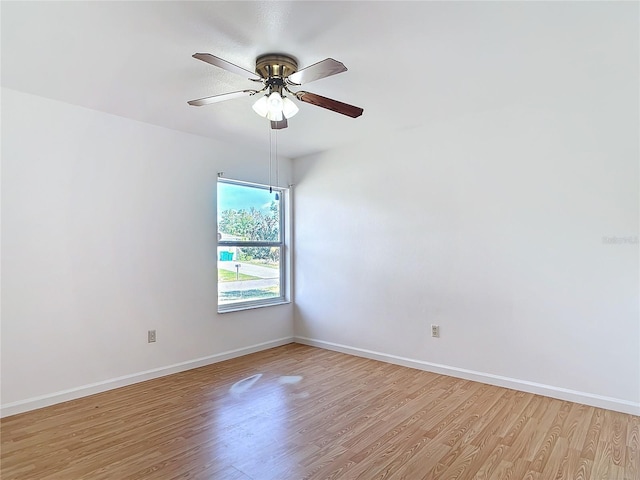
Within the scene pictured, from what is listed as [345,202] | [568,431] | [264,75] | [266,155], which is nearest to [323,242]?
[345,202]

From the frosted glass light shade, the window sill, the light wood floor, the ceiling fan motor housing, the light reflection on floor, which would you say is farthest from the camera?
the window sill

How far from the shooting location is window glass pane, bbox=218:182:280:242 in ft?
14.1

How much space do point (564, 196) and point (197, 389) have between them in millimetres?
3380

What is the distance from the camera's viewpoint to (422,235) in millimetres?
3838

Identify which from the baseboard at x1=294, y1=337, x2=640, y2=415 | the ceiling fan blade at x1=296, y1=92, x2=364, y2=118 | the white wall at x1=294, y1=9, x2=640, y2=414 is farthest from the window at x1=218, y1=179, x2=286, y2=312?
the ceiling fan blade at x1=296, y1=92, x2=364, y2=118

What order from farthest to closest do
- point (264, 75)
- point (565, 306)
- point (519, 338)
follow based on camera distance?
point (519, 338), point (565, 306), point (264, 75)

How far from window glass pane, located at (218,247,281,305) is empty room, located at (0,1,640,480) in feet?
0.14

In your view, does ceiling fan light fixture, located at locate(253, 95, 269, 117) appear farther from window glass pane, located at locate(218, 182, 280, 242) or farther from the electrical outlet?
the electrical outlet

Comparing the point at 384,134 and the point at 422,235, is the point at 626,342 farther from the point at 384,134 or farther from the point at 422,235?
the point at 384,134

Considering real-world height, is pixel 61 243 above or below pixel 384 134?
below

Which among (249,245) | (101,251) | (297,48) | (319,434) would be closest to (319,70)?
(297,48)

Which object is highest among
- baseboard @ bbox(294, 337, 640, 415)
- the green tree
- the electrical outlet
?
the green tree

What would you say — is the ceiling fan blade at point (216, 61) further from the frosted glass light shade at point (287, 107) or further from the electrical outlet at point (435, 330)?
the electrical outlet at point (435, 330)

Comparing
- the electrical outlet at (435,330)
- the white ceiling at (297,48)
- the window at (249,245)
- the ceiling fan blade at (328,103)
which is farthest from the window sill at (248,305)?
the ceiling fan blade at (328,103)
